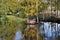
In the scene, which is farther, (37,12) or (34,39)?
(37,12)

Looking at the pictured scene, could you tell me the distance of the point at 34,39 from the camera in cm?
491

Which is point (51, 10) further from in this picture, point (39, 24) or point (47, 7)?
point (39, 24)

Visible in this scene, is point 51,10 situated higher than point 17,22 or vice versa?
point 51,10

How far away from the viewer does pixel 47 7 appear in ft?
20.6

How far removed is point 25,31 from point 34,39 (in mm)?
1064

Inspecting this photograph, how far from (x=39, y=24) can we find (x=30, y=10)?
2.20 feet

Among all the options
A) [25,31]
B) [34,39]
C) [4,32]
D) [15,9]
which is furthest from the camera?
[15,9]

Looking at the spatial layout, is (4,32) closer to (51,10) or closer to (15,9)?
→ (15,9)

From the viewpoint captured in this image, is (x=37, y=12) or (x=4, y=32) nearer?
(x=4, y=32)

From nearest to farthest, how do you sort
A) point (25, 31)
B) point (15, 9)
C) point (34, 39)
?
point (34, 39) → point (25, 31) → point (15, 9)

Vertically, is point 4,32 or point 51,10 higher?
point 51,10

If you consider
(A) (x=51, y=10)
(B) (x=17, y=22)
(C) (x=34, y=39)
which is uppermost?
(A) (x=51, y=10)

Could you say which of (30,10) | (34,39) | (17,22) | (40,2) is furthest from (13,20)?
(34,39)

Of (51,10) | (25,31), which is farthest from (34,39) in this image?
(51,10)
